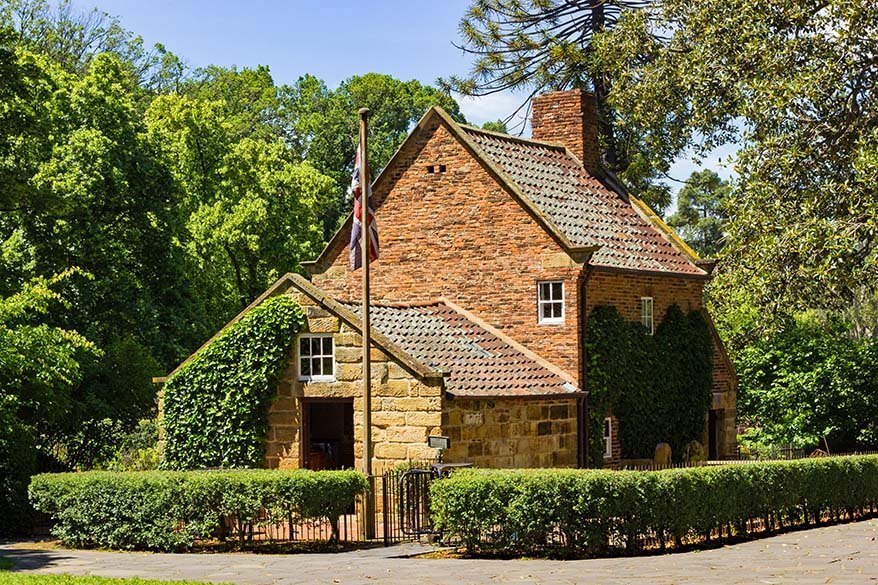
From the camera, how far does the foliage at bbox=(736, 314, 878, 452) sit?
35.0 meters

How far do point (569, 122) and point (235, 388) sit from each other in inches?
554

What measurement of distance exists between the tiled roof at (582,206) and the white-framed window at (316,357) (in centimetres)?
716

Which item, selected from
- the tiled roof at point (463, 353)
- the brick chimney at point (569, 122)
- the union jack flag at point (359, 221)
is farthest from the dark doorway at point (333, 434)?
the brick chimney at point (569, 122)

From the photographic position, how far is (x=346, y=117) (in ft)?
232

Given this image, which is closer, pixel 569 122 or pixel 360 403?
pixel 360 403

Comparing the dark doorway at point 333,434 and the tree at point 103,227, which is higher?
the tree at point 103,227

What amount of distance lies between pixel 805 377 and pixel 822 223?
6.80 metres

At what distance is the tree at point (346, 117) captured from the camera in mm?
69062

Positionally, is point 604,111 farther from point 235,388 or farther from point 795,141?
point 235,388

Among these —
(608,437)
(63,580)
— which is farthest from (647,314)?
(63,580)

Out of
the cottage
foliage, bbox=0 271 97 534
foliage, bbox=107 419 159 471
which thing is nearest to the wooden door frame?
the cottage

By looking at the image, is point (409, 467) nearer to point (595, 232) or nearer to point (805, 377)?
point (595, 232)

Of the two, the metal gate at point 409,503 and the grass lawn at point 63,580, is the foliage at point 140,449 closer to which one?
the metal gate at point 409,503

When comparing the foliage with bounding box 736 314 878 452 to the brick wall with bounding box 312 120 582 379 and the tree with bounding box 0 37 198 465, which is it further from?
the tree with bounding box 0 37 198 465
